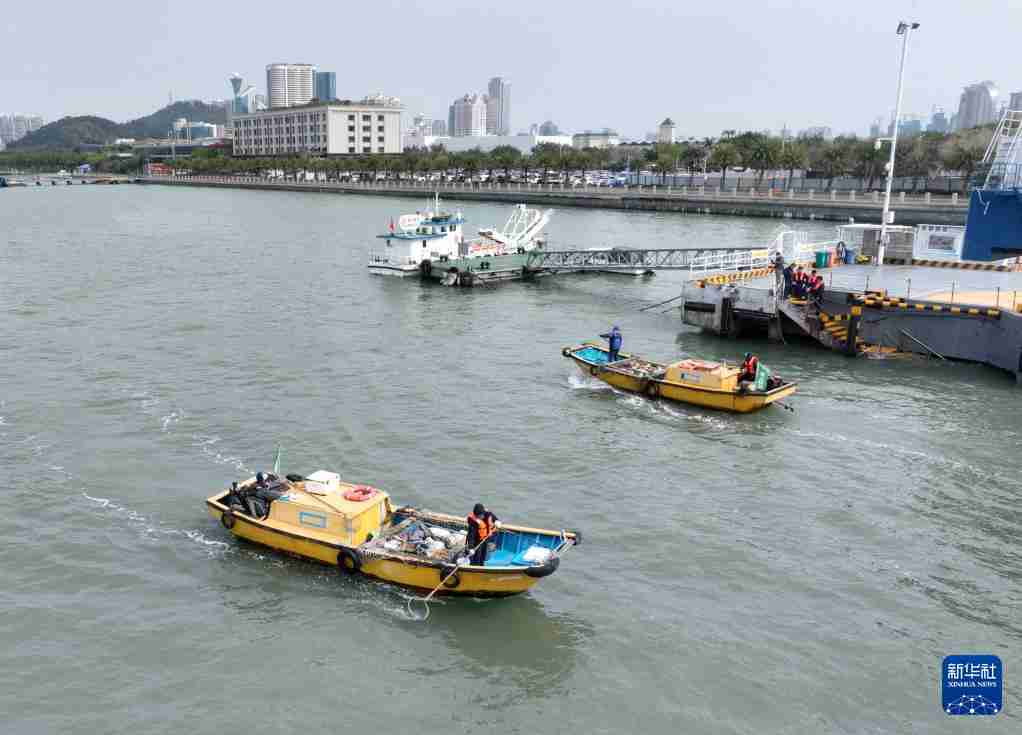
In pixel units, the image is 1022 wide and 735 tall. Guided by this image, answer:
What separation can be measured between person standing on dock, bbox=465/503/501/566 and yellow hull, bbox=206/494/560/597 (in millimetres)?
356

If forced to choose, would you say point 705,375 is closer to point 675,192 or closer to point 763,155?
point 675,192

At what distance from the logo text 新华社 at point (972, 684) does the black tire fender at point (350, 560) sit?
10865 mm

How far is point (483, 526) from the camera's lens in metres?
17.1

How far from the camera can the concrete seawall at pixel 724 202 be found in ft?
317

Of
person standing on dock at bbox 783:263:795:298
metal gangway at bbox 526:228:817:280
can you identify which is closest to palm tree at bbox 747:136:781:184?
metal gangway at bbox 526:228:817:280

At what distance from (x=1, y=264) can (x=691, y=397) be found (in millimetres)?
57406

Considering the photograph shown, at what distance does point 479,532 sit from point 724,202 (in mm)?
104864

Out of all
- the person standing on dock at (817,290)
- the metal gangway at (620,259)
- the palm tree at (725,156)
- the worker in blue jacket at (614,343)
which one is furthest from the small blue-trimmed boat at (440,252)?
the palm tree at (725,156)

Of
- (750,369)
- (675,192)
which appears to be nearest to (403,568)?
(750,369)

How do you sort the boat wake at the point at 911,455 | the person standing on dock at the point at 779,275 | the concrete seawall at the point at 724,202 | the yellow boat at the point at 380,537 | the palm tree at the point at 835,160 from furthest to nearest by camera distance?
the palm tree at the point at 835,160 < the concrete seawall at the point at 724,202 < the person standing on dock at the point at 779,275 < the boat wake at the point at 911,455 < the yellow boat at the point at 380,537

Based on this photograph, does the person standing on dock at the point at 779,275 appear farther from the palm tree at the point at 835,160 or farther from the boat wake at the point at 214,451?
the palm tree at the point at 835,160

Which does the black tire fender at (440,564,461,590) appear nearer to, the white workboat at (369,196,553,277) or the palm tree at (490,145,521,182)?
the white workboat at (369,196,553,277)

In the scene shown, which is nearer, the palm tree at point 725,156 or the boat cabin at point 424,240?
the boat cabin at point 424,240

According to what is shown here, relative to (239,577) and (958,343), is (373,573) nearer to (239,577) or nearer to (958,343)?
(239,577)
